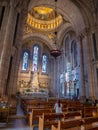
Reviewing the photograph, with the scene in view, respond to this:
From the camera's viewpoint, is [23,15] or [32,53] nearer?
[23,15]

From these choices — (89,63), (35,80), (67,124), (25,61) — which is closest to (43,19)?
(25,61)

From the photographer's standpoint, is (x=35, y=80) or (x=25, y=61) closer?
(x=35, y=80)

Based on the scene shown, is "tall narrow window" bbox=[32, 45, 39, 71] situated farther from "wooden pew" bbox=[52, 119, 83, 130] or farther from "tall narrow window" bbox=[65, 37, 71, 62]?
"wooden pew" bbox=[52, 119, 83, 130]

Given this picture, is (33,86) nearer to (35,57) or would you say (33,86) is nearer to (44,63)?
(44,63)

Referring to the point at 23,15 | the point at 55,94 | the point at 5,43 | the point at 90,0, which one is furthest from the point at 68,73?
Result: the point at 5,43

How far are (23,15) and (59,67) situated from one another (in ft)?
49.9

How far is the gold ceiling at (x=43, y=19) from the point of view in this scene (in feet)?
76.8

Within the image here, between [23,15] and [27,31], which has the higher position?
[27,31]

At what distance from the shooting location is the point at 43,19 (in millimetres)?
24484

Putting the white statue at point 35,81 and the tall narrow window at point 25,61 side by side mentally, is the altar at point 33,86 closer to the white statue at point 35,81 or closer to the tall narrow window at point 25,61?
the white statue at point 35,81

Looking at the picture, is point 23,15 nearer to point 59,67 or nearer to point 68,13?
point 68,13

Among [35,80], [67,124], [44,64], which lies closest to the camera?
[67,124]

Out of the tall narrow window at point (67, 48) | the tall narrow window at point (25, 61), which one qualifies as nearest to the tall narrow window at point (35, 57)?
the tall narrow window at point (25, 61)

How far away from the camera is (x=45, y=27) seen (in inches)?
967
